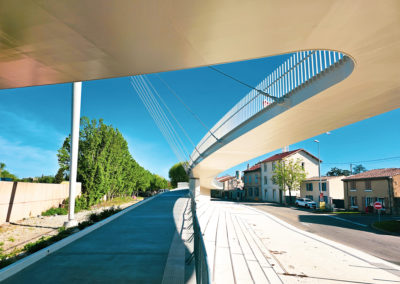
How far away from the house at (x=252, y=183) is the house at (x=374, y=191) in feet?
80.1

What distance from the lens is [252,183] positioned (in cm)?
6191

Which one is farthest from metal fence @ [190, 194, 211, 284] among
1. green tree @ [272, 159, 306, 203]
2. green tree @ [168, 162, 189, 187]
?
green tree @ [168, 162, 189, 187]

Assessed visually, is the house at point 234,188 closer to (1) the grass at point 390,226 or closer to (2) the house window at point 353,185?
(2) the house window at point 353,185

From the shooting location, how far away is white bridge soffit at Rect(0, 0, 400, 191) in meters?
3.42

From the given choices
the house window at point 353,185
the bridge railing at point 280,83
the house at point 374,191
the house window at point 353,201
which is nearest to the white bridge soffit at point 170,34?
the bridge railing at point 280,83

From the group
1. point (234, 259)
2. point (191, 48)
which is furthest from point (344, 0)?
point (234, 259)

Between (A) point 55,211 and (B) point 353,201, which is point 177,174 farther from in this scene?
(A) point 55,211

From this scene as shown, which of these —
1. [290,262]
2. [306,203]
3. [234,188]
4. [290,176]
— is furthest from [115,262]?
[234,188]

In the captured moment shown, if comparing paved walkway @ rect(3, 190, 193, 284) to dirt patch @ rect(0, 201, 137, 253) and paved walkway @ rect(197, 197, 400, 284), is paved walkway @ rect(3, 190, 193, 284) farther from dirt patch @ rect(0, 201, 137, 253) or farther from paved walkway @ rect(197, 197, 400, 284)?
dirt patch @ rect(0, 201, 137, 253)

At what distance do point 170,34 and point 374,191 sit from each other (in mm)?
35213

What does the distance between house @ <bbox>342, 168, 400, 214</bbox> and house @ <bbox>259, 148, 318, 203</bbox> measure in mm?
15374

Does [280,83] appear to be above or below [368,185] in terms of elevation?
above

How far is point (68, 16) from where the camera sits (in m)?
3.53

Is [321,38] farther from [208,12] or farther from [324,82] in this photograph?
[324,82]
